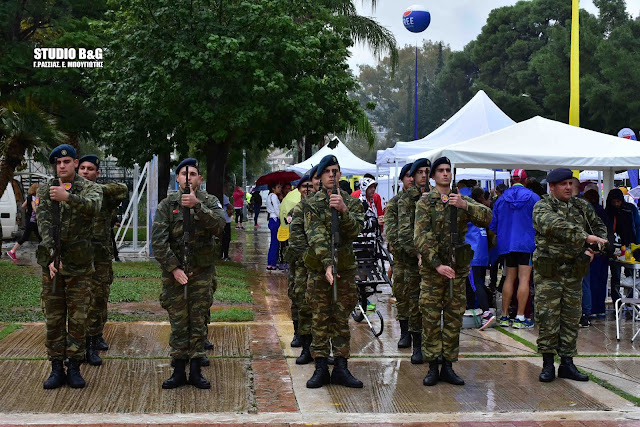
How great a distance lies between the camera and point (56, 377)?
7074 millimetres

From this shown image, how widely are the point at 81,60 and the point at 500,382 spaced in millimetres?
15608

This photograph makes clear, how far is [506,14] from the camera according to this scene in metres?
62.2

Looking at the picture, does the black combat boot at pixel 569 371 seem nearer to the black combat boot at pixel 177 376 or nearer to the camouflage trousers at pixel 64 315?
the black combat boot at pixel 177 376

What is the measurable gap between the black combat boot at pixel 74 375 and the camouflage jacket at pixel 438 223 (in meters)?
3.22

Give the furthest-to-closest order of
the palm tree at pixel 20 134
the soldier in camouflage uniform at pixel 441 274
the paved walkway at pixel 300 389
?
1. the palm tree at pixel 20 134
2. the soldier in camouflage uniform at pixel 441 274
3. the paved walkway at pixel 300 389

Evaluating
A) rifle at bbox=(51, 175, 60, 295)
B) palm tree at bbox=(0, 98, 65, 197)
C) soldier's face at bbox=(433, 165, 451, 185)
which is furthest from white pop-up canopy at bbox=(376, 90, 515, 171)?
rifle at bbox=(51, 175, 60, 295)

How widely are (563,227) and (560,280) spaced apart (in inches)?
20.4

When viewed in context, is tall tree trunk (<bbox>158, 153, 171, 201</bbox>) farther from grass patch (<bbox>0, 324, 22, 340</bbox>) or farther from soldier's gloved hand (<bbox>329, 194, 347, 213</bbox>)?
soldier's gloved hand (<bbox>329, 194, 347, 213</bbox>)

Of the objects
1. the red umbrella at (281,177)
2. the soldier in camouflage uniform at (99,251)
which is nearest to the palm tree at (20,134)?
the red umbrella at (281,177)

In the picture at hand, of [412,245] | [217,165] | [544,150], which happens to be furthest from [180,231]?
[217,165]

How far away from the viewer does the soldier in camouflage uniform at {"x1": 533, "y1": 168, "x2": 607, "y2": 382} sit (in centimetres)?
745

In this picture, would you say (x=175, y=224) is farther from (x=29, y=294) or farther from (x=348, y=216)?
(x=29, y=294)

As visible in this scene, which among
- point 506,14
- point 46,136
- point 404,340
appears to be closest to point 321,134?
point 46,136

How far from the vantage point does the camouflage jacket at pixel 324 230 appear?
7.02 metres
